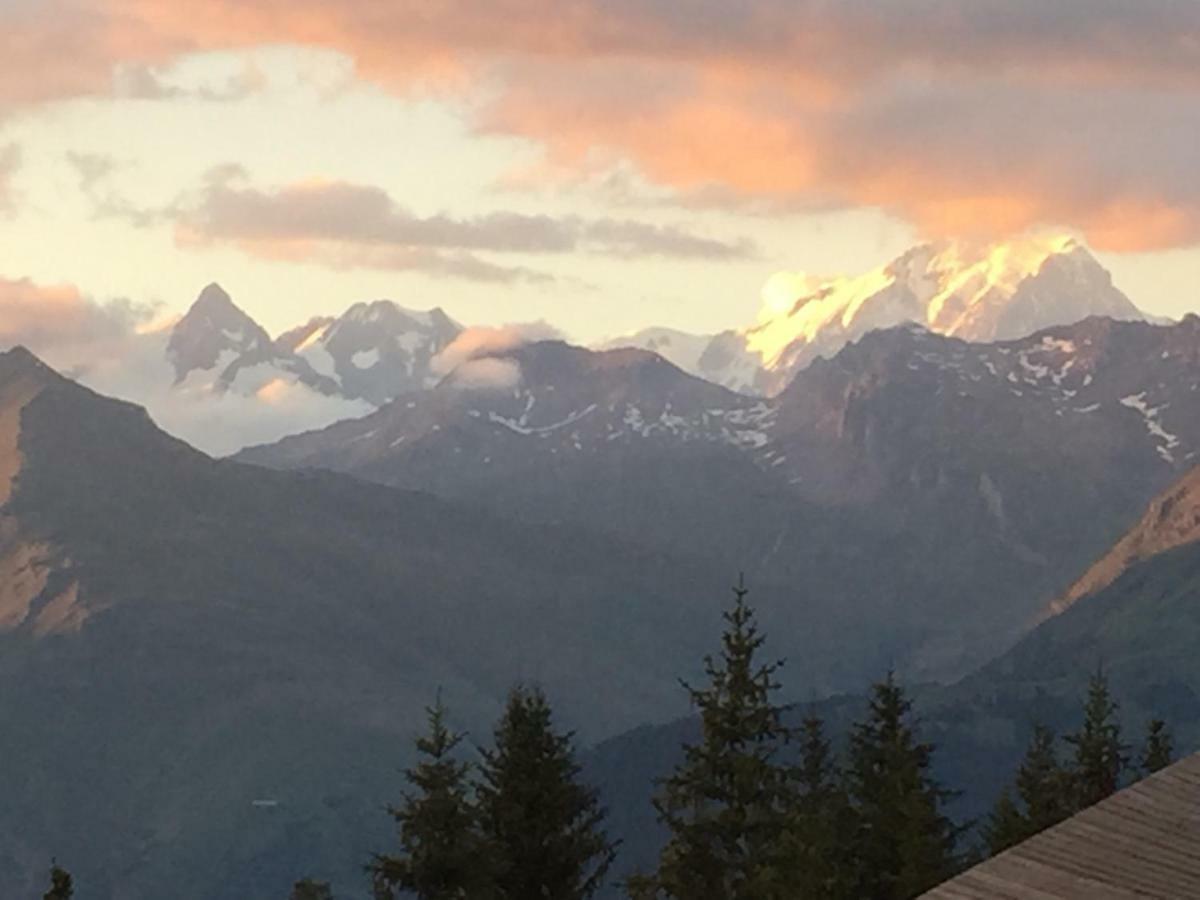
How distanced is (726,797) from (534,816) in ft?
25.0

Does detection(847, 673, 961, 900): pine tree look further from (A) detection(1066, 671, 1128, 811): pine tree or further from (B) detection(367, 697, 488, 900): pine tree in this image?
(B) detection(367, 697, 488, 900): pine tree

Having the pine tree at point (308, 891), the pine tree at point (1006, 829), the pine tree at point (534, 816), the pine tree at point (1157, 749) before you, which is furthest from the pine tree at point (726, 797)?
the pine tree at point (308, 891)

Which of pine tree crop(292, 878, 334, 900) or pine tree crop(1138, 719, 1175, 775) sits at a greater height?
pine tree crop(1138, 719, 1175, 775)

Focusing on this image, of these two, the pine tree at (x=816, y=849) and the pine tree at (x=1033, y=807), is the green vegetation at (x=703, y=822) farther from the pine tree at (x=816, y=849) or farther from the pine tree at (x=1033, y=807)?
the pine tree at (x=1033, y=807)

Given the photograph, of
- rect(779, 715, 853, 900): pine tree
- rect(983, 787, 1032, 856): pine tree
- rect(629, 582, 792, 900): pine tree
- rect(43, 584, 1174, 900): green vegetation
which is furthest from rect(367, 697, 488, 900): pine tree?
rect(983, 787, 1032, 856): pine tree

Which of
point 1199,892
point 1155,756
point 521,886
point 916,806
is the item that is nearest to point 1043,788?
point 1155,756

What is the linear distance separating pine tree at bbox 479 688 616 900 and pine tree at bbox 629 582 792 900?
167 inches

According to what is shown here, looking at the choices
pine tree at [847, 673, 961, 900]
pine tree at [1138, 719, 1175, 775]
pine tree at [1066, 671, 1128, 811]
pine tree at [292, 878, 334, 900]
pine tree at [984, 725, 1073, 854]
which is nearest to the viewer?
pine tree at [847, 673, 961, 900]

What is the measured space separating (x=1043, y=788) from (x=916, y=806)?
3019 cm

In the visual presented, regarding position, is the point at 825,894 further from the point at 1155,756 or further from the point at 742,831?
the point at 1155,756

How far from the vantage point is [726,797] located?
77812 millimetres

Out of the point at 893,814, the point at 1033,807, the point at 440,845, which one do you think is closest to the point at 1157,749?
the point at 1033,807

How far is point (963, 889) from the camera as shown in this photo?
47.8 metres

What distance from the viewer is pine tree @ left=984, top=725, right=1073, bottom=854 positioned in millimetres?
100062
